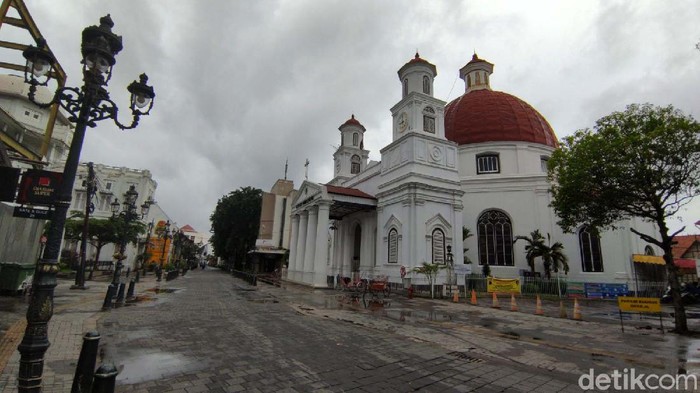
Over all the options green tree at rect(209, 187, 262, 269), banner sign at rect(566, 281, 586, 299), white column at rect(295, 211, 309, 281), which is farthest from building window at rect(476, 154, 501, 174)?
green tree at rect(209, 187, 262, 269)

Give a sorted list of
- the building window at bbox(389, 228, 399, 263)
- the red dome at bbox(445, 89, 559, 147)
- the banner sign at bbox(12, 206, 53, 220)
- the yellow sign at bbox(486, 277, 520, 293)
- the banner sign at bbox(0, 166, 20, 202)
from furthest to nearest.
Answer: the red dome at bbox(445, 89, 559, 147), the building window at bbox(389, 228, 399, 263), the yellow sign at bbox(486, 277, 520, 293), the banner sign at bbox(12, 206, 53, 220), the banner sign at bbox(0, 166, 20, 202)

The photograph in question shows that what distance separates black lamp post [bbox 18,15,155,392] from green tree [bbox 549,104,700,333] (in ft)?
43.2

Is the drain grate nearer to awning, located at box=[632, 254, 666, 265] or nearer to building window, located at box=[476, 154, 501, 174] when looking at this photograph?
building window, located at box=[476, 154, 501, 174]

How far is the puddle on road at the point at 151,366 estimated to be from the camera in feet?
16.0

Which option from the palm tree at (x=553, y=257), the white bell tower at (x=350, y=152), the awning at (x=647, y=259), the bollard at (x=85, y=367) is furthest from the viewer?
the white bell tower at (x=350, y=152)

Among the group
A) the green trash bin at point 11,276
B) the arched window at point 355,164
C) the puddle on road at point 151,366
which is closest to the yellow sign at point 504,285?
the arched window at point 355,164

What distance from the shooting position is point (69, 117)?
491cm

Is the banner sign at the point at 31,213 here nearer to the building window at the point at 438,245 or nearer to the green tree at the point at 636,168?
the green tree at the point at 636,168

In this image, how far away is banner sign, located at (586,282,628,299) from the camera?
22294 millimetres

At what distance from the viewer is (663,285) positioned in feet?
79.6

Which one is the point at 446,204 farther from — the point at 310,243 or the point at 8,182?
the point at 8,182

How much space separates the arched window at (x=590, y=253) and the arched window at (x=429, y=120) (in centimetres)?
1398

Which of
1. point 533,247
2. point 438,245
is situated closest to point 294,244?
point 438,245

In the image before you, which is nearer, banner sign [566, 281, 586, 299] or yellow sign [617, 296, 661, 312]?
yellow sign [617, 296, 661, 312]
